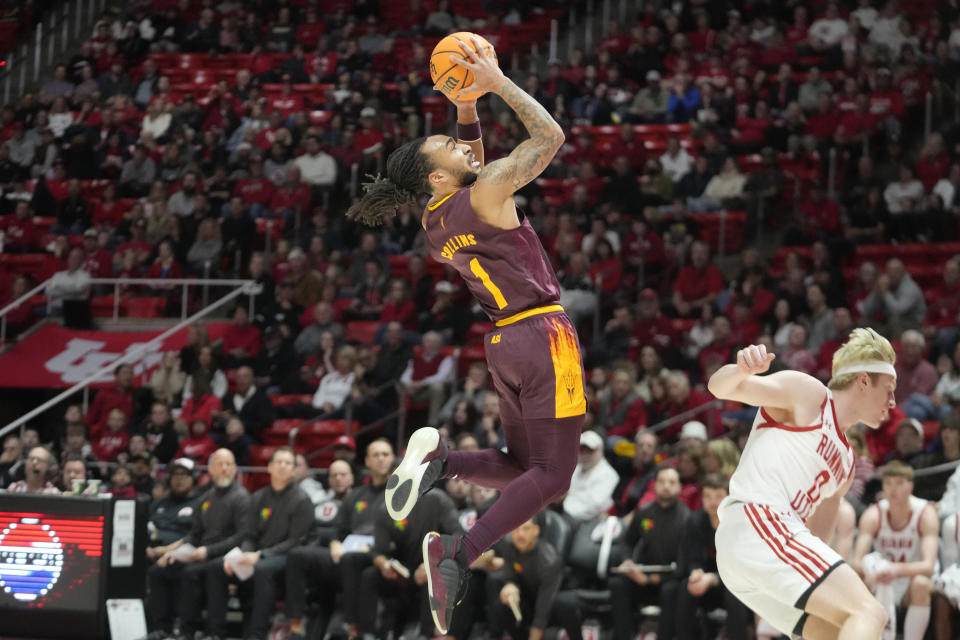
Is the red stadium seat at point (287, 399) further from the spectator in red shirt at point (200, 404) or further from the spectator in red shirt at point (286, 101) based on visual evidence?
the spectator in red shirt at point (286, 101)

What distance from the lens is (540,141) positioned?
17.4 feet

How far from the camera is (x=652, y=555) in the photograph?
32.0 feet

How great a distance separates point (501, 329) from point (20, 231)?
45.5 feet

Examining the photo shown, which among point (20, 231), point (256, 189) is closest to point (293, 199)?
point (256, 189)

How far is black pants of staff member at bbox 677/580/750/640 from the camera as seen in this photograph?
9.06 meters

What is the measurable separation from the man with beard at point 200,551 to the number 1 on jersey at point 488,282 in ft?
18.7

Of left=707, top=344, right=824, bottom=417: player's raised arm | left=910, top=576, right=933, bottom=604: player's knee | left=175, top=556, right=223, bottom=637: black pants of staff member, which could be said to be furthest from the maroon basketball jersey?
left=175, top=556, right=223, bottom=637: black pants of staff member

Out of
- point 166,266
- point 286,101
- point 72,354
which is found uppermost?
point 286,101

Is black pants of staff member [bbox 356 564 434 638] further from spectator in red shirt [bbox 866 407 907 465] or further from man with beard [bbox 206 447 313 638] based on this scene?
spectator in red shirt [bbox 866 407 907 465]

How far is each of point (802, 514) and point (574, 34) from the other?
15332 mm

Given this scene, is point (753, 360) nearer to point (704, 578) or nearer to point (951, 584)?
point (951, 584)

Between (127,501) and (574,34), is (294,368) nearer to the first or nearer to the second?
(127,501)

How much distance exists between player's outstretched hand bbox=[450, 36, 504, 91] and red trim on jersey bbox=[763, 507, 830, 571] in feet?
6.70

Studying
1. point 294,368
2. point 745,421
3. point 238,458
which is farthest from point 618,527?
point 294,368
